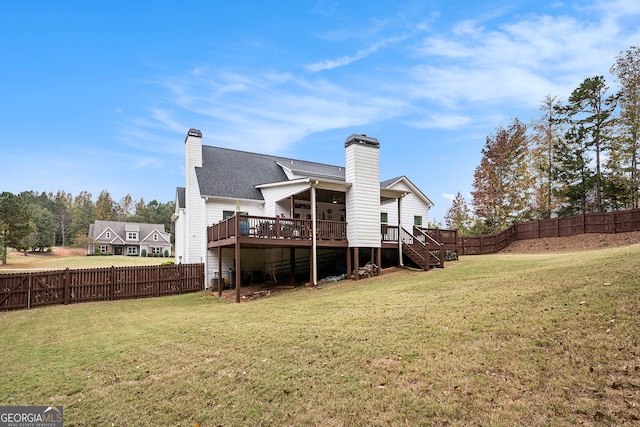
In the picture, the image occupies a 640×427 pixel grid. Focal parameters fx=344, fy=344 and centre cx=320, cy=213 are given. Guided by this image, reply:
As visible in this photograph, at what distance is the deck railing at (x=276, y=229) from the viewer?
14195mm

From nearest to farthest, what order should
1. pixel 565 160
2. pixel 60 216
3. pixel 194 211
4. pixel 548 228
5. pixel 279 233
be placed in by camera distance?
pixel 279 233 < pixel 194 211 < pixel 548 228 < pixel 565 160 < pixel 60 216

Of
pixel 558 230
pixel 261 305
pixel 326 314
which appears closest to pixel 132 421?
pixel 326 314

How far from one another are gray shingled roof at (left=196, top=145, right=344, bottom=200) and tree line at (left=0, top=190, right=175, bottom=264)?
27.6 meters

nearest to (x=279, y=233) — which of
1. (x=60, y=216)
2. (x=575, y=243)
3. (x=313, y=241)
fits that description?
(x=313, y=241)

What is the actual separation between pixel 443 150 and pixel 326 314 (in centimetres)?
1525

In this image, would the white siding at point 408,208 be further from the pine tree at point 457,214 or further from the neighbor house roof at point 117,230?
the neighbor house roof at point 117,230

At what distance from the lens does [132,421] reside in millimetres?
4539

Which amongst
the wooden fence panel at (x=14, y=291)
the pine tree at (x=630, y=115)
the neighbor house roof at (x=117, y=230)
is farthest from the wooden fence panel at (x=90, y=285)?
the neighbor house roof at (x=117, y=230)

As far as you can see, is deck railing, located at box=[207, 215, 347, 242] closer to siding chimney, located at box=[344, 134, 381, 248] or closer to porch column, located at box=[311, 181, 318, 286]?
porch column, located at box=[311, 181, 318, 286]

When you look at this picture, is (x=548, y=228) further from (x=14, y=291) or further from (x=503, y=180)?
(x=14, y=291)

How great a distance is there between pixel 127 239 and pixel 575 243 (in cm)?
6215

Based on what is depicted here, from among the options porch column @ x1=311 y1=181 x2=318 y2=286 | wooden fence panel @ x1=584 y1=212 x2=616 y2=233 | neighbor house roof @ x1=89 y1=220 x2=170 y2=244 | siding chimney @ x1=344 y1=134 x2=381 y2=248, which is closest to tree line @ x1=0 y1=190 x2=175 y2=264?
neighbor house roof @ x1=89 y1=220 x2=170 y2=244

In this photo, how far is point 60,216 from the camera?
7950cm

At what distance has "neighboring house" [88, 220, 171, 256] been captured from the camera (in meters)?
57.7
